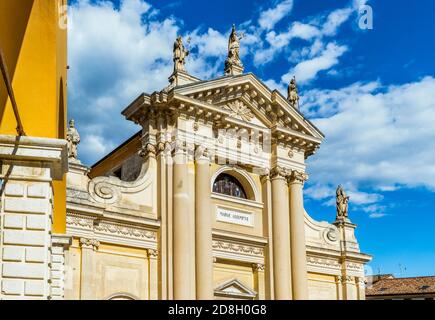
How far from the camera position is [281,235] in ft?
86.3

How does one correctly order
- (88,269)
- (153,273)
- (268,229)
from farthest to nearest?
1. (268,229)
2. (153,273)
3. (88,269)

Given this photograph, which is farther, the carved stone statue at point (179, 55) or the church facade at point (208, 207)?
the carved stone statue at point (179, 55)

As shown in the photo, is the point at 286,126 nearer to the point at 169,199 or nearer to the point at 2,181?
the point at 169,199

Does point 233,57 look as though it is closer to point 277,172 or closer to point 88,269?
point 277,172

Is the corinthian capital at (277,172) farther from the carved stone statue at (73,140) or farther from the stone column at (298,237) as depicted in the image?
the carved stone statue at (73,140)

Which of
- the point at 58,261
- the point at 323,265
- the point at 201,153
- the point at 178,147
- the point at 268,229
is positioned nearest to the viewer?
the point at 58,261

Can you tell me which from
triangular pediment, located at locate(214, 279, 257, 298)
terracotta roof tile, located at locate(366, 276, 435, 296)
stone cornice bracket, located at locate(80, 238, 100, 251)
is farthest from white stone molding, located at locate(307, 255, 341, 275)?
terracotta roof tile, located at locate(366, 276, 435, 296)

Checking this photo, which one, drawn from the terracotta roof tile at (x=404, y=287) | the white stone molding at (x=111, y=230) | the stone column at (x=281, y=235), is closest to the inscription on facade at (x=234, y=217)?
the stone column at (x=281, y=235)

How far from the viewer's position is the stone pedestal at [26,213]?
31.1ft

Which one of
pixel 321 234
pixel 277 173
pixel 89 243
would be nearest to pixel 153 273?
pixel 89 243

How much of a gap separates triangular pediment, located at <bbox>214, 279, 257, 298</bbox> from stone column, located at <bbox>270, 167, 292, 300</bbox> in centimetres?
109

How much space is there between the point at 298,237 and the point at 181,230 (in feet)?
17.8

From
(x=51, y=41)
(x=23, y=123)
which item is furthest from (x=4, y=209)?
(x=51, y=41)

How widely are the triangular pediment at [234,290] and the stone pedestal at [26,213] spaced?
1516 centimetres
